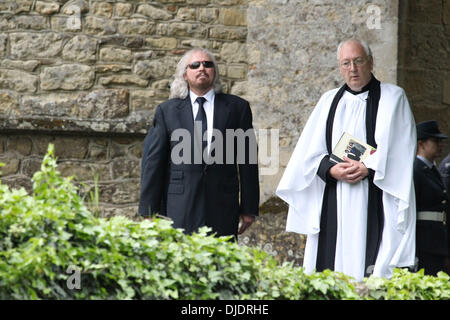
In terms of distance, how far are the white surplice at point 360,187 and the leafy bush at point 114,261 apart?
1.76 m

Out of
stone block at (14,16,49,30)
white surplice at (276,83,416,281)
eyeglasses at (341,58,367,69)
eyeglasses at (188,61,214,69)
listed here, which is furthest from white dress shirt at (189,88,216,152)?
stone block at (14,16,49,30)

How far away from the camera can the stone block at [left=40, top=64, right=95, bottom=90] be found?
7.52 metres

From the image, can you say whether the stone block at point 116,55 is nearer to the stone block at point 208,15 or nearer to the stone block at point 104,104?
the stone block at point 104,104

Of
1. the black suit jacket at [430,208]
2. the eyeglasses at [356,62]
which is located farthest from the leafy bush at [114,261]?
the black suit jacket at [430,208]

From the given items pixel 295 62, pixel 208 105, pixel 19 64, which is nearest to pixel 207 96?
pixel 208 105

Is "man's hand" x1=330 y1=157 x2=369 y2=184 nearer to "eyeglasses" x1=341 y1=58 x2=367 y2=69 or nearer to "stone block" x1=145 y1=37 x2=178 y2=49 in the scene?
"eyeglasses" x1=341 y1=58 x2=367 y2=69

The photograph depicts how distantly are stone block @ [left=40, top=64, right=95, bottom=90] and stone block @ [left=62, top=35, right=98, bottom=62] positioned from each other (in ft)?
0.24

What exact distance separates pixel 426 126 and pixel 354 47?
51.4 inches

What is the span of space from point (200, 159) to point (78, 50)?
2634 millimetres

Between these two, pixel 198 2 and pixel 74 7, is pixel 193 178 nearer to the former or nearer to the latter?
pixel 198 2

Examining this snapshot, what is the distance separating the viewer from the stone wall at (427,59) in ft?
25.2

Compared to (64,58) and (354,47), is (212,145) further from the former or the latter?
(64,58)
